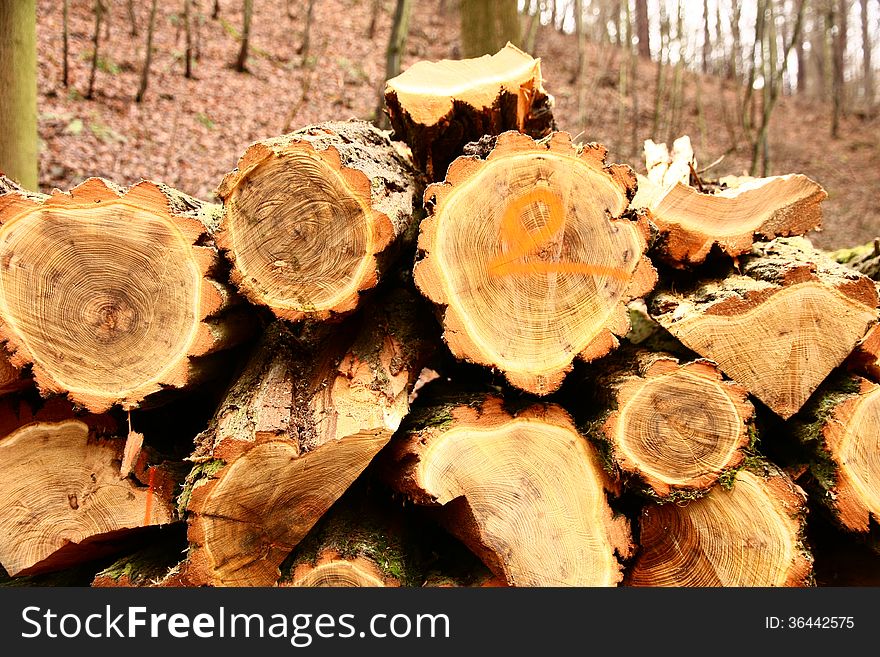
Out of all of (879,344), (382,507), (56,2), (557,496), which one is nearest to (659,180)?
(879,344)

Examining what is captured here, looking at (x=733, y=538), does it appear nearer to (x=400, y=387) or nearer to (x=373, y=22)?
(x=400, y=387)

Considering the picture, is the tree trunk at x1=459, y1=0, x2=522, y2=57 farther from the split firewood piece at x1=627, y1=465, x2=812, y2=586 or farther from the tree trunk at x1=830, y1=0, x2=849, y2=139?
the tree trunk at x1=830, y1=0, x2=849, y2=139

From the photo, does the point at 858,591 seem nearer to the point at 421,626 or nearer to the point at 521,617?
the point at 521,617

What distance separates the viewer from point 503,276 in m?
2.13

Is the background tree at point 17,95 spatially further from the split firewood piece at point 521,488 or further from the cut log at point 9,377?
the split firewood piece at point 521,488

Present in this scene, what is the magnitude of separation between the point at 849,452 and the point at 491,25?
14.0 feet

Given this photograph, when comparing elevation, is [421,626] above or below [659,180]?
below

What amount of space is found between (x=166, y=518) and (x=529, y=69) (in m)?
2.34

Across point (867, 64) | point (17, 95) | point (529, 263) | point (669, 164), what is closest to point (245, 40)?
point (17, 95)

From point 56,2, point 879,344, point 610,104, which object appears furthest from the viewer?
point 610,104

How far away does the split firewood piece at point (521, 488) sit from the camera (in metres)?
2.11

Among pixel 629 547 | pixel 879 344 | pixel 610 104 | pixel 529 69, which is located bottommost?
pixel 610 104

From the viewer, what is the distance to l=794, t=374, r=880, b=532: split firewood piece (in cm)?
226

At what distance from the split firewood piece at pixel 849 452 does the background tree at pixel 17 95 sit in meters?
4.62
